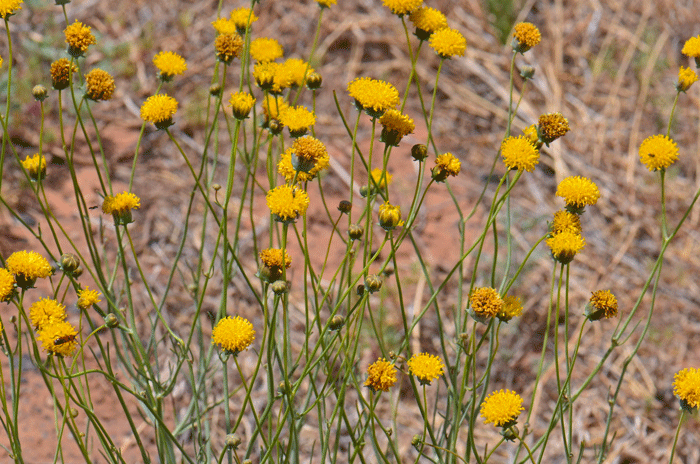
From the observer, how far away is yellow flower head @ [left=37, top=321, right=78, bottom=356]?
1196 mm

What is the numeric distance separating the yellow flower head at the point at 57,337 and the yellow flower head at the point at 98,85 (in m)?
0.52

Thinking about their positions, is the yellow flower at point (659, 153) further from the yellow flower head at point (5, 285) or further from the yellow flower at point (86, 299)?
the yellow flower head at point (5, 285)

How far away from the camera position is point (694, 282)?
2781 mm

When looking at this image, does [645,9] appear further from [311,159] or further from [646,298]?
[311,159]

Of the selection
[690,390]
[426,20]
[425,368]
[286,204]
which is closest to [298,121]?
[286,204]

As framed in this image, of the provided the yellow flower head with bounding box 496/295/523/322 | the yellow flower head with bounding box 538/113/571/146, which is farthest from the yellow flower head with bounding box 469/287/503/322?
the yellow flower head with bounding box 538/113/571/146

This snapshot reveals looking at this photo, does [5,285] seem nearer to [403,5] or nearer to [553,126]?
[403,5]

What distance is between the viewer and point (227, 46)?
1513mm

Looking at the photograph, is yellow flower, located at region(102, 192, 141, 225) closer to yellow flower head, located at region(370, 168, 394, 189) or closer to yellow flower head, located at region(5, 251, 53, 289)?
yellow flower head, located at region(5, 251, 53, 289)

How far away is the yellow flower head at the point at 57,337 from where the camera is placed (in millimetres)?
1196

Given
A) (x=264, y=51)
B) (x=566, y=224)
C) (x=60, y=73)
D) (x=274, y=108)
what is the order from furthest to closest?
(x=264, y=51) → (x=274, y=108) → (x=60, y=73) → (x=566, y=224)

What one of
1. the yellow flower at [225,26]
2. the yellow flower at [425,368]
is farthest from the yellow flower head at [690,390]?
the yellow flower at [225,26]

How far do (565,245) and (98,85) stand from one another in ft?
3.44

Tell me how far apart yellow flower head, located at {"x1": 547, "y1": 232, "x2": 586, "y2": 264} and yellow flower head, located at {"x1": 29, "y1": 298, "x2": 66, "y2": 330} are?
95 centimetres
